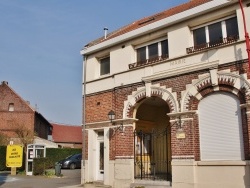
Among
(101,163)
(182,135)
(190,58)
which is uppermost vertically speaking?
(190,58)

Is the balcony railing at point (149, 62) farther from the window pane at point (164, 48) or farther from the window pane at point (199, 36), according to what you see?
the window pane at point (199, 36)

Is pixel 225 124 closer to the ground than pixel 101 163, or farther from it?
farther from it

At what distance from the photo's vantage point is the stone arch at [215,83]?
38.9 ft

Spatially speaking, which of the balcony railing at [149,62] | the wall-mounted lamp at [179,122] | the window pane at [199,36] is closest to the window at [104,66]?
the balcony railing at [149,62]

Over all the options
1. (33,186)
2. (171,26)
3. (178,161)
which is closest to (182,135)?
(178,161)

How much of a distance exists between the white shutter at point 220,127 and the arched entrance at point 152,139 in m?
3.47

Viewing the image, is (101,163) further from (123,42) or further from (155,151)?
(123,42)

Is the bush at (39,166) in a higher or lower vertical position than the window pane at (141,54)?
lower

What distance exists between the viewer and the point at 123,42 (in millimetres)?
16203

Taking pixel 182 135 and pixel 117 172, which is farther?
pixel 117 172

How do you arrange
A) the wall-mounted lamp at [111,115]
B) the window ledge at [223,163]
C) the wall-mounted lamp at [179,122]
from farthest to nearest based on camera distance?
the wall-mounted lamp at [111,115]
the wall-mounted lamp at [179,122]
the window ledge at [223,163]

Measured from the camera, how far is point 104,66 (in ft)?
57.5

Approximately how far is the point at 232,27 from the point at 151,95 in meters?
4.38

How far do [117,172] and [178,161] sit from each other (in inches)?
133
